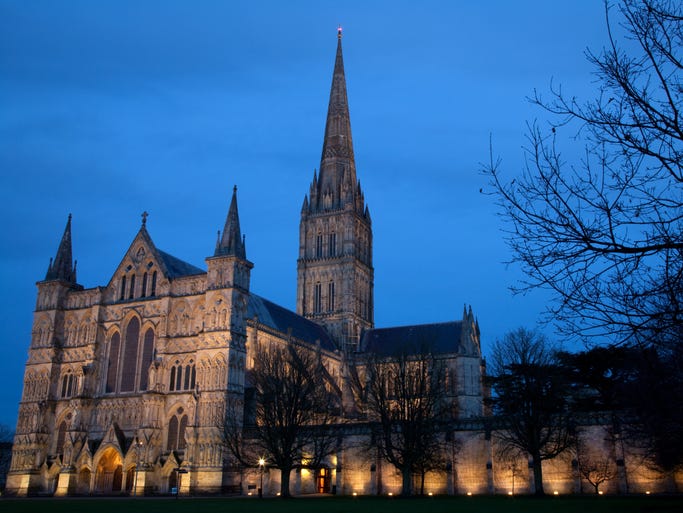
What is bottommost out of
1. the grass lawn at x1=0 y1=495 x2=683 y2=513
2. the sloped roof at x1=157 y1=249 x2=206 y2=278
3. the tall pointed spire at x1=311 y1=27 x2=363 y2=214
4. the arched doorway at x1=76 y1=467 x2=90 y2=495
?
the grass lawn at x1=0 y1=495 x2=683 y2=513

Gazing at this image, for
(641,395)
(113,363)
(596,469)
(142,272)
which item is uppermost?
(142,272)

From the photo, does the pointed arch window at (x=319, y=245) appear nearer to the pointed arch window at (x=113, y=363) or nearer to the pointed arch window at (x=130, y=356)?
the pointed arch window at (x=130, y=356)

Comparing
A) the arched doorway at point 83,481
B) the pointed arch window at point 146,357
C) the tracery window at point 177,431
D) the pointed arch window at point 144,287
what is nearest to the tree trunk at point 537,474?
the tracery window at point 177,431

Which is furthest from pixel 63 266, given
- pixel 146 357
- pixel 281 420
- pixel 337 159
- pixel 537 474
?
pixel 537 474

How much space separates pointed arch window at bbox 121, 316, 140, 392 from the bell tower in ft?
101

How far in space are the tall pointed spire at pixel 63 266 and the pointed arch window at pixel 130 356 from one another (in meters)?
9.79

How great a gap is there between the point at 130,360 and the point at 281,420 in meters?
19.5

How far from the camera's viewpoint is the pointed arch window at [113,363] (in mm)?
57531

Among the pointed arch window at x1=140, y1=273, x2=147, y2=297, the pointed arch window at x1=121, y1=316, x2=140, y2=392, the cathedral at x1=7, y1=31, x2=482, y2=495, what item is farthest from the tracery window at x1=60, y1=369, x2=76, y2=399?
the pointed arch window at x1=140, y1=273, x2=147, y2=297

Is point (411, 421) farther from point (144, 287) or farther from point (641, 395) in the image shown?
point (144, 287)

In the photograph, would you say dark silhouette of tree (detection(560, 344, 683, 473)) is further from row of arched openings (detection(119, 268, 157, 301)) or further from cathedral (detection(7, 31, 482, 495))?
row of arched openings (detection(119, 268, 157, 301))

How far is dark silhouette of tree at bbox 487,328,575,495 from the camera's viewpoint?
43312mm

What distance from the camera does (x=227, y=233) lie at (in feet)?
186

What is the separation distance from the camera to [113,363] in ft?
191
